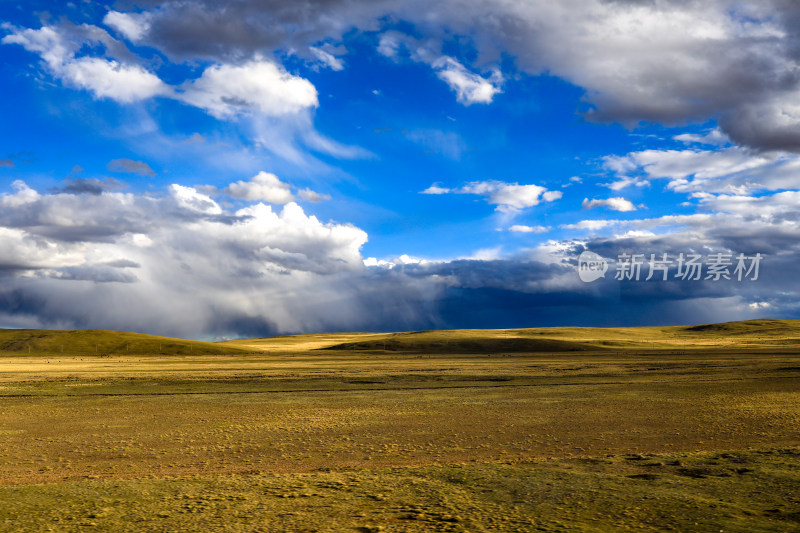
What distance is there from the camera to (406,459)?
43.7ft

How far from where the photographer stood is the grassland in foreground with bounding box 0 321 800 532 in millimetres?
8758

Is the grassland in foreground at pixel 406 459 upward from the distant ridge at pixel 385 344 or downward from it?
upward

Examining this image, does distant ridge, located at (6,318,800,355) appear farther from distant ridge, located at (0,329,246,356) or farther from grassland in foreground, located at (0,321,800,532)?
grassland in foreground, located at (0,321,800,532)

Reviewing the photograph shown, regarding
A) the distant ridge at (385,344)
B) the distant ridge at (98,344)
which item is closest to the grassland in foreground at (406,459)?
the distant ridge at (385,344)

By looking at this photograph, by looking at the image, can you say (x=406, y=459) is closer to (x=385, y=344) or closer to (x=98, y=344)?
(x=385, y=344)

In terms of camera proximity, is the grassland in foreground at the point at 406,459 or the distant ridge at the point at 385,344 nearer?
the grassland in foreground at the point at 406,459

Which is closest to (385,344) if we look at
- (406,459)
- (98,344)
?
(98,344)

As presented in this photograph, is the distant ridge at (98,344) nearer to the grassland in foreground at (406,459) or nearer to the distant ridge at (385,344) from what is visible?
the distant ridge at (385,344)

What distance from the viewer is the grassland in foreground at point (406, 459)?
345 inches

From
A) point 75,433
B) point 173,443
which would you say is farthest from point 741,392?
point 75,433

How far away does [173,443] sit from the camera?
15.5 meters

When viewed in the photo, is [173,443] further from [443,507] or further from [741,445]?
[741,445]

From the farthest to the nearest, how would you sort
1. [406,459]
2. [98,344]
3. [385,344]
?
[98,344] < [385,344] < [406,459]

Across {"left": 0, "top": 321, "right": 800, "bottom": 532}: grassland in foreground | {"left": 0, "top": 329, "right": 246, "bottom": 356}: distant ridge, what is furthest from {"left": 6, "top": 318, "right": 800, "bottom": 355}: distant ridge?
{"left": 0, "top": 321, "right": 800, "bottom": 532}: grassland in foreground
